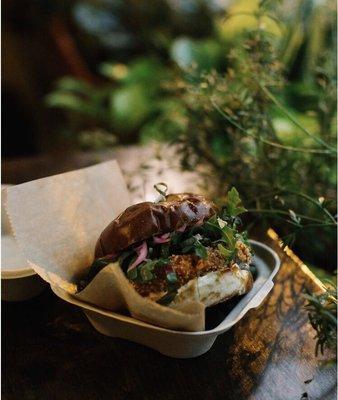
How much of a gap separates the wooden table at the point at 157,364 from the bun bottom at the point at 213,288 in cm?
15

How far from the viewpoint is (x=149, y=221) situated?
2.70ft

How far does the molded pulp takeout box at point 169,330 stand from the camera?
0.79m

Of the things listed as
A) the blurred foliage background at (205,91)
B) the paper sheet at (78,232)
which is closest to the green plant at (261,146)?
the blurred foliage background at (205,91)

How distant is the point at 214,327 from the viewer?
0.85 meters

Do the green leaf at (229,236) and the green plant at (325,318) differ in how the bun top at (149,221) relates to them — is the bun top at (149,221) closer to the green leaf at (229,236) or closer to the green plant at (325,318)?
the green leaf at (229,236)

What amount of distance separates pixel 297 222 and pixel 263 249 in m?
0.12

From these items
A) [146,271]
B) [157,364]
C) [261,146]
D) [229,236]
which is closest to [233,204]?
[229,236]

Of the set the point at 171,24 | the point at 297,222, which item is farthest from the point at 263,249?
the point at 171,24

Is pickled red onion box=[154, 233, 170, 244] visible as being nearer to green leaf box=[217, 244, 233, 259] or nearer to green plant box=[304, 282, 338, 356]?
green leaf box=[217, 244, 233, 259]

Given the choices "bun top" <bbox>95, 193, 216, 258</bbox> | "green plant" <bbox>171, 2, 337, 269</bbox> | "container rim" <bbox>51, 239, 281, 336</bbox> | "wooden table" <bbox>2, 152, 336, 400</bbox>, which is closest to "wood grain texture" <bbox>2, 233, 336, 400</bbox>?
"wooden table" <bbox>2, 152, 336, 400</bbox>

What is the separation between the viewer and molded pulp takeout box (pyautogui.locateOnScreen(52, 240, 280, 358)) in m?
0.79

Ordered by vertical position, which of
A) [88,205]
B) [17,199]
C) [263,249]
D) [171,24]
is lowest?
[171,24]

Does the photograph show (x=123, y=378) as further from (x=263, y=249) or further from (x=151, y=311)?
(x=263, y=249)

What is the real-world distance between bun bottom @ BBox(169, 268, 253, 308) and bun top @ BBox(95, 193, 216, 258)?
0.11 m
